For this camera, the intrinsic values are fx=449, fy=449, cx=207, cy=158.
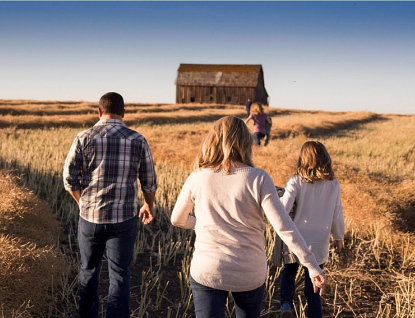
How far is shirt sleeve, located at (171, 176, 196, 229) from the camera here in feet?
7.40

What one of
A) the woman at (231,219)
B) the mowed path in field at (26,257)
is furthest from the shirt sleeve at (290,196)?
the mowed path in field at (26,257)

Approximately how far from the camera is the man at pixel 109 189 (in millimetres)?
3094

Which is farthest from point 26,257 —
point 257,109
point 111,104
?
point 257,109

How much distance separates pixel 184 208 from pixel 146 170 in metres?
1.04

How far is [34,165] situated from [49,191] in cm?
182

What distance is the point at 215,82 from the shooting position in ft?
178

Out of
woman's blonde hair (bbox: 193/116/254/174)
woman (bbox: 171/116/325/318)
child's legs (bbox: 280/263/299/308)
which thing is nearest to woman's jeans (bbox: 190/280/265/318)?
woman (bbox: 171/116/325/318)

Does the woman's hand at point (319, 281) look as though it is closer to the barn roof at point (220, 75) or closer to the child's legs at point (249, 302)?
the child's legs at point (249, 302)

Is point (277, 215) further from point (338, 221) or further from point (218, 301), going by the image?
point (338, 221)

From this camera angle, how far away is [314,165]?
3.32 meters

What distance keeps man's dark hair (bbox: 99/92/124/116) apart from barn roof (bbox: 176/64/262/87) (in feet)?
168

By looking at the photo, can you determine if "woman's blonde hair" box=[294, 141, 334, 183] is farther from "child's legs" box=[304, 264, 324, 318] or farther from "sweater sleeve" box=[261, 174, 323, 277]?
"sweater sleeve" box=[261, 174, 323, 277]

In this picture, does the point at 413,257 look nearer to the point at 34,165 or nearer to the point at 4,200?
the point at 4,200

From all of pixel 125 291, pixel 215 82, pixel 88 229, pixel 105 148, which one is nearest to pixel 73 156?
pixel 105 148
